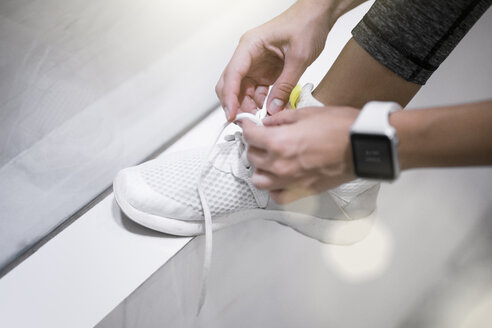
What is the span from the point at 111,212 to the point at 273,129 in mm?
282

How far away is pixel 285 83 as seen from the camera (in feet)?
1.81

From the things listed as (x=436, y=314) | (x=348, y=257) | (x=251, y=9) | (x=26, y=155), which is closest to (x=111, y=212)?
(x=26, y=155)

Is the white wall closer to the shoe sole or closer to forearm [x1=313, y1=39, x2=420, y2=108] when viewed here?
the shoe sole

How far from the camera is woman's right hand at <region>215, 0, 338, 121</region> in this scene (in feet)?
1.80

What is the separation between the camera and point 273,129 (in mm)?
417

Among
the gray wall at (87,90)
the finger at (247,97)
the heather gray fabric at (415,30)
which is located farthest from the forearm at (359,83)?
the gray wall at (87,90)

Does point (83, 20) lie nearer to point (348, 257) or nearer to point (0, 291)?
point (0, 291)

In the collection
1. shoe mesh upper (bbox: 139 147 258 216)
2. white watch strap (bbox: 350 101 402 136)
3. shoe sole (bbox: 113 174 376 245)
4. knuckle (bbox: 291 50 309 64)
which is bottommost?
shoe sole (bbox: 113 174 376 245)

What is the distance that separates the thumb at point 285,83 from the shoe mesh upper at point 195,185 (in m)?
0.11

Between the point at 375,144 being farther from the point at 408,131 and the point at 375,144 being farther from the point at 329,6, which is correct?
the point at 329,6

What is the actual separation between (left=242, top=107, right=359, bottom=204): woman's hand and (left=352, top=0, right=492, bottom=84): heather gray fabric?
106 mm

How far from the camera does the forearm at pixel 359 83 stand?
50cm

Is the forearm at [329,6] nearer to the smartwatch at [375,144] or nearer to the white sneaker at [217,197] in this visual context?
the white sneaker at [217,197]

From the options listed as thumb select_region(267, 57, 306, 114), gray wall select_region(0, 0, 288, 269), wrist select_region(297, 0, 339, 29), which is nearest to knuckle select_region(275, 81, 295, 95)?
thumb select_region(267, 57, 306, 114)
